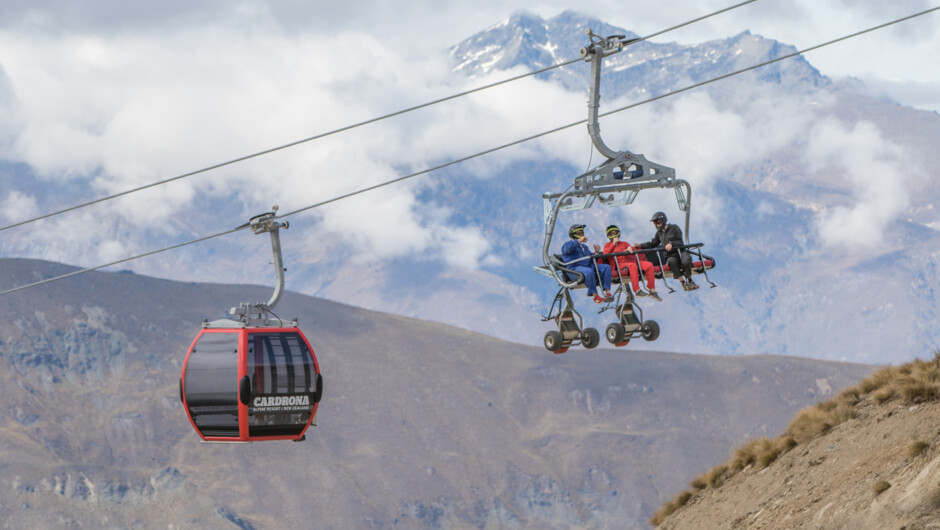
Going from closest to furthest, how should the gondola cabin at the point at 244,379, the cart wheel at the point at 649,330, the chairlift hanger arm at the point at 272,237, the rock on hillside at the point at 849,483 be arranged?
the rock on hillside at the point at 849,483 < the chairlift hanger arm at the point at 272,237 < the cart wheel at the point at 649,330 < the gondola cabin at the point at 244,379

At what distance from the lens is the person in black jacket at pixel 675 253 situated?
98.9ft

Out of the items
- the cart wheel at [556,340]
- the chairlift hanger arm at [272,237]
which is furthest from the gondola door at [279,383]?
the cart wheel at [556,340]

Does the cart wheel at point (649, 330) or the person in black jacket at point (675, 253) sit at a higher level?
the person in black jacket at point (675, 253)

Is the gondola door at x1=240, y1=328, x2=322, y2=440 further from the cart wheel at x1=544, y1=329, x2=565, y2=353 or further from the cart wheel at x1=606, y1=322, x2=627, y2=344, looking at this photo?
the cart wheel at x1=606, y1=322, x2=627, y2=344

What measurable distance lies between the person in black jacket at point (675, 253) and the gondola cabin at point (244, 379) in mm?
9211

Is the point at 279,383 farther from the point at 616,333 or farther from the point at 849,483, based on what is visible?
the point at 849,483

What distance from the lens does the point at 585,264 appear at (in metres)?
29.7

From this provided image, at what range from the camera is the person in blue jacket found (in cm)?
2952

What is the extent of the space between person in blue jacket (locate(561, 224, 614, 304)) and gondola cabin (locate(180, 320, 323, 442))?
6941 millimetres

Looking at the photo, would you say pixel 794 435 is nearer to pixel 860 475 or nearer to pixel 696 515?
pixel 696 515

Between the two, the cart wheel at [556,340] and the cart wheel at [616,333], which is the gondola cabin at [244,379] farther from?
the cart wheel at [616,333]

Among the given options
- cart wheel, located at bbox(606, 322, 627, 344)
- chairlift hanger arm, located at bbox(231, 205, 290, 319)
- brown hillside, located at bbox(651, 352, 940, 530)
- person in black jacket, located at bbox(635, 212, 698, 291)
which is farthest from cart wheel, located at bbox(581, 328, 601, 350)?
chairlift hanger arm, located at bbox(231, 205, 290, 319)

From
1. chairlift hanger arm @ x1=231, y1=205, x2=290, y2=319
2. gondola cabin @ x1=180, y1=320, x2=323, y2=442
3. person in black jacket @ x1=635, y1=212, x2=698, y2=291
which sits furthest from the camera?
gondola cabin @ x1=180, y1=320, x2=323, y2=442

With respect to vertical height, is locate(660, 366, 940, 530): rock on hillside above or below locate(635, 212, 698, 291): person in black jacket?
below
